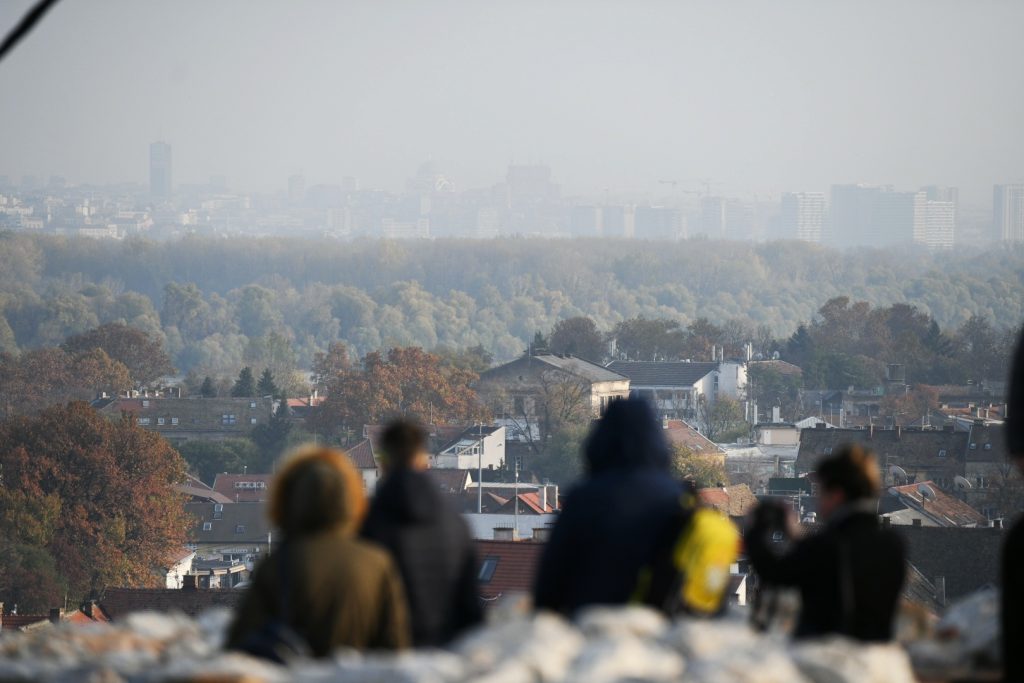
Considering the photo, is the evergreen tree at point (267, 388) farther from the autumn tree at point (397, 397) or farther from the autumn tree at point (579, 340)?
the autumn tree at point (579, 340)

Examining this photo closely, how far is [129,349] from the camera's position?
108750mm

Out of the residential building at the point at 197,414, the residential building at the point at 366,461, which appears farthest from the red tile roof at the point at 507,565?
the residential building at the point at 197,414

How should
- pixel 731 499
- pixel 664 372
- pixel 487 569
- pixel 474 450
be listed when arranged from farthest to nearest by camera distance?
1. pixel 664 372
2. pixel 474 450
3. pixel 731 499
4. pixel 487 569

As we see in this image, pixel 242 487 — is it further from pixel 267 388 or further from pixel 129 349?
pixel 129 349

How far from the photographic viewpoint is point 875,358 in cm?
11731

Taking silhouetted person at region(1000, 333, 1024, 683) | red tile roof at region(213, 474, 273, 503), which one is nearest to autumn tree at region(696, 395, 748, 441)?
red tile roof at region(213, 474, 273, 503)

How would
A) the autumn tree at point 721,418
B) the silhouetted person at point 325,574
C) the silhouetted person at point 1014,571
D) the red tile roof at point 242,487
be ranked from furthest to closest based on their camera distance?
the autumn tree at point 721,418 < the red tile roof at point 242,487 < the silhouetted person at point 1014,571 < the silhouetted person at point 325,574

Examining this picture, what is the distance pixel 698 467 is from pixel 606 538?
194 ft

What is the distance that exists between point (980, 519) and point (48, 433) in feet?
89.3

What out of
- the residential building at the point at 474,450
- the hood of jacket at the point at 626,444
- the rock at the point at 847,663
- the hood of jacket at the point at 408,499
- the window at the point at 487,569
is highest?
the hood of jacket at the point at 626,444

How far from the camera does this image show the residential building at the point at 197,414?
87375 mm

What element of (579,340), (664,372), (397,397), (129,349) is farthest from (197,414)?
(579,340)

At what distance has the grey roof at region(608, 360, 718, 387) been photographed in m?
106

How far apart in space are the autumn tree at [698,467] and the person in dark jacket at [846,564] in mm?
53726
